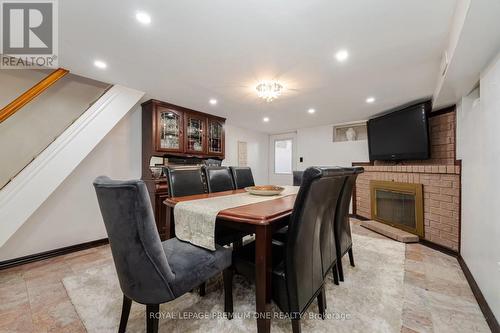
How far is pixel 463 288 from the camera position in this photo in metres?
1.70

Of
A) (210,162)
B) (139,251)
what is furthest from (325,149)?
(139,251)

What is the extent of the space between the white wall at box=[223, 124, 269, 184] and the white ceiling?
202 centimetres

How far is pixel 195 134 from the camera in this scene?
11.5 ft

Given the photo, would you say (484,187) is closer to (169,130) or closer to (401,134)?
(401,134)

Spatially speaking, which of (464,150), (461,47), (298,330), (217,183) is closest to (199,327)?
(298,330)

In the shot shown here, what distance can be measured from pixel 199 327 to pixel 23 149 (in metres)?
2.76

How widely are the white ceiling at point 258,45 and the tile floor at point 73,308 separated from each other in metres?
2.09

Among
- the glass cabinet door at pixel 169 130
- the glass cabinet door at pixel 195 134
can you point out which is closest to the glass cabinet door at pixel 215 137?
the glass cabinet door at pixel 195 134

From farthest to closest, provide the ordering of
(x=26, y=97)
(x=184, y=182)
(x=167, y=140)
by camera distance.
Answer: (x=167, y=140) < (x=184, y=182) < (x=26, y=97)

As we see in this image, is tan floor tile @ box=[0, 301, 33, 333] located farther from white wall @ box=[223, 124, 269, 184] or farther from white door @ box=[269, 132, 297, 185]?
white door @ box=[269, 132, 297, 185]

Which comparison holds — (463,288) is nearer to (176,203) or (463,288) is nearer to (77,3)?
(176,203)

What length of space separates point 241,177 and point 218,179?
43 centimetres

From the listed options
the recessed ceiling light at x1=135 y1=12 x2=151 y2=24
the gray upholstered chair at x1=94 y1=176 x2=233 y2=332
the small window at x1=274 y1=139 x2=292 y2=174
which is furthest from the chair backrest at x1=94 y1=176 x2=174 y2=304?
the small window at x1=274 y1=139 x2=292 y2=174
